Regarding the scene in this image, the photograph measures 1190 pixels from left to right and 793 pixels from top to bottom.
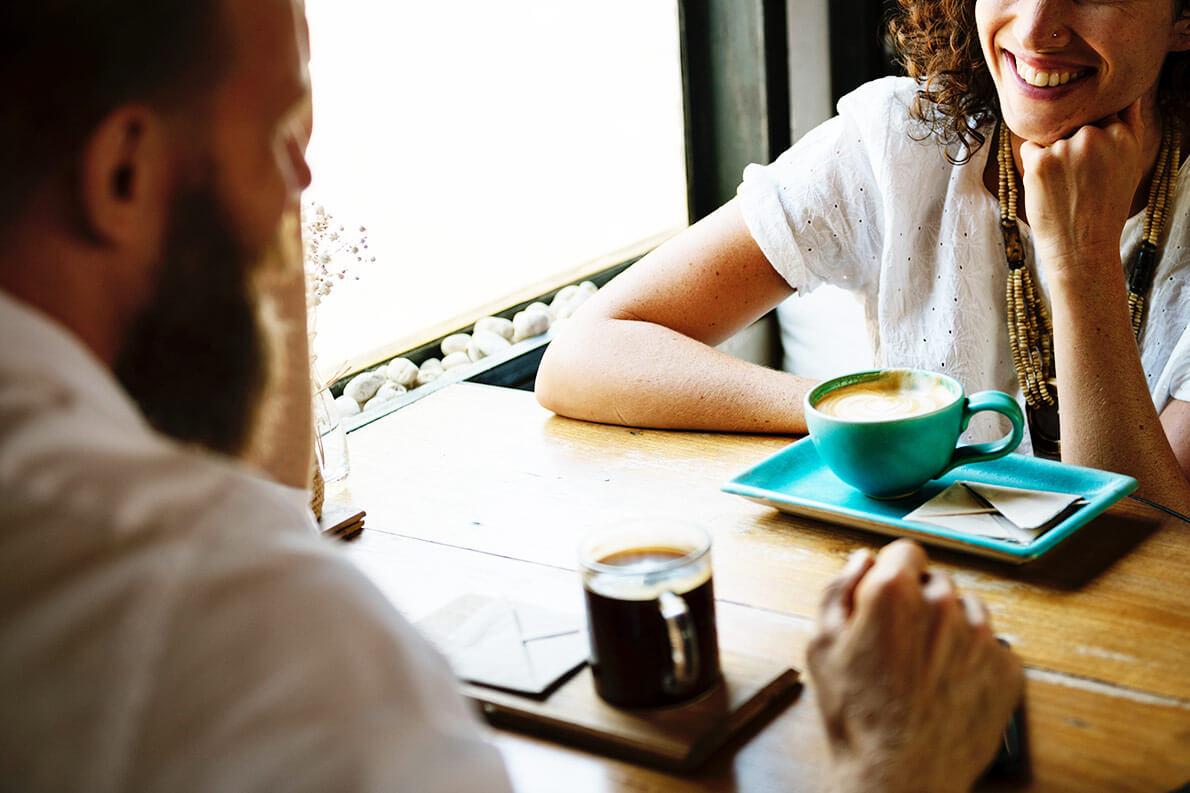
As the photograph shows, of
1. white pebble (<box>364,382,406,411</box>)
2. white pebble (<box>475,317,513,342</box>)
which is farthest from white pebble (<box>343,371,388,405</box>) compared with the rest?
white pebble (<box>475,317,513,342</box>)

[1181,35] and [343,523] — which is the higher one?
[1181,35]

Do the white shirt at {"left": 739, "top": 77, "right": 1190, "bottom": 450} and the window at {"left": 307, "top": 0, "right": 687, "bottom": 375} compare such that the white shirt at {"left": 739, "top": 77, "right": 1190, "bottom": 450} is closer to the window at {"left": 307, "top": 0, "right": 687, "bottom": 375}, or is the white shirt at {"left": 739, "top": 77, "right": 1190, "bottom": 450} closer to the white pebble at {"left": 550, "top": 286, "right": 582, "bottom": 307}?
the window at {"left": 307, "top": 0, "right": 687, "bottom": 375}

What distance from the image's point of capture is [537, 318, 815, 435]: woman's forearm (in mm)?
1393

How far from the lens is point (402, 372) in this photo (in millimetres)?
2061

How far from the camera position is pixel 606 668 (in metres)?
0.84

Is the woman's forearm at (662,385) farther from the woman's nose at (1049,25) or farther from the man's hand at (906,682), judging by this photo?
the man's hand at (906,682)

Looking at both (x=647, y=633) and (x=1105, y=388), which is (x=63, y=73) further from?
(x=1105, y=388)

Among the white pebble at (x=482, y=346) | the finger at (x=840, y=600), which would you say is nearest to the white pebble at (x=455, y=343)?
the white pebble at (x=482, y=346)

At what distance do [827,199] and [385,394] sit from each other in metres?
0.76

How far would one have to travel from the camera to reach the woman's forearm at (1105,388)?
1.28m

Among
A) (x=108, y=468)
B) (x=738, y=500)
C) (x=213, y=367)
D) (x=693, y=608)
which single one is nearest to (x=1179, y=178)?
(x=738, y=500)

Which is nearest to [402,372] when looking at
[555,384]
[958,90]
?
[555,384]

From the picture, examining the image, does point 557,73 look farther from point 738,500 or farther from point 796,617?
point 796,617

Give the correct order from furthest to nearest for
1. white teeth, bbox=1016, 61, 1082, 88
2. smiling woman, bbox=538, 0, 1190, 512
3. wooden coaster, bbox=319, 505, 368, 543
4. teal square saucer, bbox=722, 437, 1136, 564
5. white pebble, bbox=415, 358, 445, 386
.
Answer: white pebble, bbox=415, 358, 445, 386 → white teeth, bbox=1016, 61, 1082, 88 → smiling woman, bbox=538, 0, 1190, 512 → wooden coaster, bbox=319, 505, 368, 543 → teal square saucer, bbox=722, 437, 1136, 564
